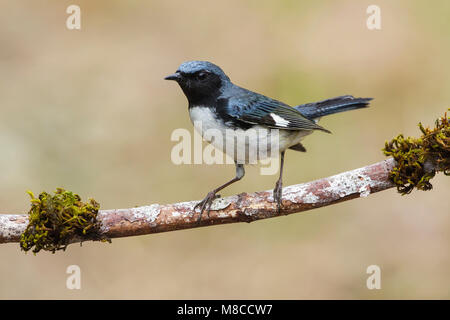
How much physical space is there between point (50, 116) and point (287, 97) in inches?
135

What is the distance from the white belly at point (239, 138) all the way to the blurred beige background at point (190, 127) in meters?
2.63

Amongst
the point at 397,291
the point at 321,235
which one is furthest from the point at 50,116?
the point at 397,291

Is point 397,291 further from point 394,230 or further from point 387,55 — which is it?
point 387,55

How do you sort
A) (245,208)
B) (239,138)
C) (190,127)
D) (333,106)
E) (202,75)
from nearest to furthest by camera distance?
(245,208) < (239,138) < (202,75) < (333,106) < (190,127)

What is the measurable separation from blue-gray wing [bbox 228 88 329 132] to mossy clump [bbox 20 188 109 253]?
4.96 feet

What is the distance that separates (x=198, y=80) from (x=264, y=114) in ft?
2.13

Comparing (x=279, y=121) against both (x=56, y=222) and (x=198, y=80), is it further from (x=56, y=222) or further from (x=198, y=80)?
(x=56, y=222)

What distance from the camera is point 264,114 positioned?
200 inches

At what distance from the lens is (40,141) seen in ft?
26.1

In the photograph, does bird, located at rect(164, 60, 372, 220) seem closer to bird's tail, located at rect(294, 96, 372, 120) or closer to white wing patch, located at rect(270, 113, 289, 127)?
white wing patch, located at rect(270, 113, 289, 127)

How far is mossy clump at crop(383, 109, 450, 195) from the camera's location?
163 inches

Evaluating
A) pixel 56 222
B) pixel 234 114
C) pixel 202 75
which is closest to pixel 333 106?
pixel 234 114

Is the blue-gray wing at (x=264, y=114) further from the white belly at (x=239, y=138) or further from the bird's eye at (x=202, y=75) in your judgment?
the bird's eye at (x=202, y=75)

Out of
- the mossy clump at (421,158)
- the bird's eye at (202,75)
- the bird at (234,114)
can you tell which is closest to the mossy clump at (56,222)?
the bird at (234,114)
